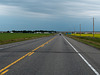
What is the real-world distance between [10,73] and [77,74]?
2.83 m

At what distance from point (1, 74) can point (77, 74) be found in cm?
317

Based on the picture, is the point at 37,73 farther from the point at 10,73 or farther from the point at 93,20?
the point at 93,20

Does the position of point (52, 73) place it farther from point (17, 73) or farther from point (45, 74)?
point (17, 73)

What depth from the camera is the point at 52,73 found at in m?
6.42

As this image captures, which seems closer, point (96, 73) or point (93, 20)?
point (96, 73)

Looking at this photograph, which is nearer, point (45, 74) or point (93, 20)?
point (45, 74)

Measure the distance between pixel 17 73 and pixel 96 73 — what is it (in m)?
3.40

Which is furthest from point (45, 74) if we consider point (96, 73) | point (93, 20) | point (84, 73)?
point (93, 20)

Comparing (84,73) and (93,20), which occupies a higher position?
(93,20)

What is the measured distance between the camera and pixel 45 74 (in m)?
6.23

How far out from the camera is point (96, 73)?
6477 mm

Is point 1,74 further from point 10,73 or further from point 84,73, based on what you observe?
point 84,73

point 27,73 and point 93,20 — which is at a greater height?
point 93,20

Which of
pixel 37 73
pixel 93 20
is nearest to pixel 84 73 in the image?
pixel 37 73
